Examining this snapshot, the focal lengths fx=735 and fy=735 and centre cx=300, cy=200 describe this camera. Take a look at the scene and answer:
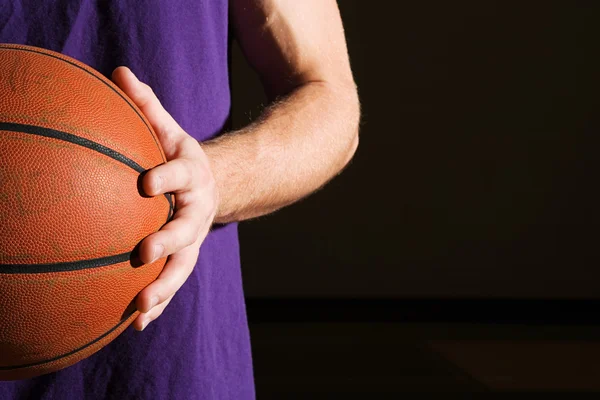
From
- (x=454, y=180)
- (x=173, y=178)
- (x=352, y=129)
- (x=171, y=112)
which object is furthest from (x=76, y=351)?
(x=454, y=180)

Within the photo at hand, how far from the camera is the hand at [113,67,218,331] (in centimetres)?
64

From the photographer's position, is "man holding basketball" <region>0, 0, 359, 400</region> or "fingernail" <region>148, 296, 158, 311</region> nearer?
"fingernail" <region>148, 296, 158, 311</region>

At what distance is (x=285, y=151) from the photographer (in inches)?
38.1

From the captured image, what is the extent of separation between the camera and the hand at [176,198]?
0.64 meters

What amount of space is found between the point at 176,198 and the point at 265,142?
30cm

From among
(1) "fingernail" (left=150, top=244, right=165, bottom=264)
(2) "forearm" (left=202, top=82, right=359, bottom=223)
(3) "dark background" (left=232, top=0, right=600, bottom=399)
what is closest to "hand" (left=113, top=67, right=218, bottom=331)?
(1) "fingernail" (left=150, top=244, right=165, bottom=264)

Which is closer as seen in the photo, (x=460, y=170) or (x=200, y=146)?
(x=200, y=146)

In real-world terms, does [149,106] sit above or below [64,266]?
above

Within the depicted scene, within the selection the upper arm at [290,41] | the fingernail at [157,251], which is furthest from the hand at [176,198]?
the upper arm at [290,41]

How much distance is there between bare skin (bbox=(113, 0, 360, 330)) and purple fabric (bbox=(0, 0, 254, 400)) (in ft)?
0.28

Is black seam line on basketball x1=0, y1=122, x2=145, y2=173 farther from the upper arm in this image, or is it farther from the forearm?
the upper arm

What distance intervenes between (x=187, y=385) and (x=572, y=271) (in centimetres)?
418

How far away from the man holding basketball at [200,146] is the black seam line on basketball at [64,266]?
0.18 m

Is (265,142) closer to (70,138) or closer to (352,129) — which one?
(352,129)
